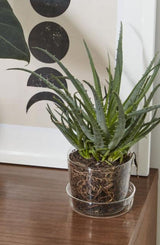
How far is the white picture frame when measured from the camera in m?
0.93

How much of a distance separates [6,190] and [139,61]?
1.11 feet

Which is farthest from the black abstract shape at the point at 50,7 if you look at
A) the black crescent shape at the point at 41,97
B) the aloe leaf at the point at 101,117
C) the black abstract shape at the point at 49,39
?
the aloe leaf at the point at 101,117

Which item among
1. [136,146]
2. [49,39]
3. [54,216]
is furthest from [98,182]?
[49,39]

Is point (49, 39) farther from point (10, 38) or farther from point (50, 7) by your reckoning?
point (10, 38)

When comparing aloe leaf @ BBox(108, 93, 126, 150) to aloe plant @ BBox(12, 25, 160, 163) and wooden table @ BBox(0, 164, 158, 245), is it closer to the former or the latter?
aloe plant @ BBox(12, 25, 160, 163)

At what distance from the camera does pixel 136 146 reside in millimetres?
984

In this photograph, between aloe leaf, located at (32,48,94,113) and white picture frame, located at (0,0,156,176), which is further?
white picture frame, located at (0,0,156,176)

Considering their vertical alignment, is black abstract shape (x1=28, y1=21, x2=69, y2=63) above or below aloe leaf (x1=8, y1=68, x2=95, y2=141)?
above

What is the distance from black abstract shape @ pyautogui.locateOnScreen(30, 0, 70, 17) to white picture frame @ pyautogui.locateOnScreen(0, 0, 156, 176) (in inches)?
4.2

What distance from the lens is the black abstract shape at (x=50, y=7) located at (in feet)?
3.13

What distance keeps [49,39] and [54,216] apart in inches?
13.6

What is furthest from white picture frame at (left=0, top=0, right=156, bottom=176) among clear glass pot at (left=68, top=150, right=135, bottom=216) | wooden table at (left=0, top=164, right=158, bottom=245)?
clear glass pot at (left=68, top=150, right=135, bottom=216)

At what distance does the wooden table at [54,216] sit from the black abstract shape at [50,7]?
1.01 feet

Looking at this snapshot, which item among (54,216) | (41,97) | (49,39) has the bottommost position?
(54,216)
